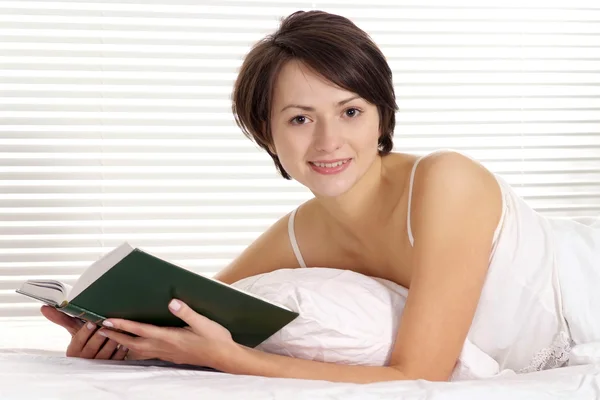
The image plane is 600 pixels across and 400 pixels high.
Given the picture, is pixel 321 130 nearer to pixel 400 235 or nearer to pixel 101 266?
pixel 400 235

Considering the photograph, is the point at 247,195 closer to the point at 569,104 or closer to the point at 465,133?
the point at 465,133

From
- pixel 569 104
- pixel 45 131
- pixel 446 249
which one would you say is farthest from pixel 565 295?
pixel 45 131

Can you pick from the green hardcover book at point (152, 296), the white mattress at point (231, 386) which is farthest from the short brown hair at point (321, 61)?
the white mattress at point (231, 386)

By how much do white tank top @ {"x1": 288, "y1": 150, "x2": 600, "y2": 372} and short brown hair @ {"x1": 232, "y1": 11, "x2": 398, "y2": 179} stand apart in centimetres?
18

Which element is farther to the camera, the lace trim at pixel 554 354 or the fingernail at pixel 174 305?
the lace trim at pixel 554 354

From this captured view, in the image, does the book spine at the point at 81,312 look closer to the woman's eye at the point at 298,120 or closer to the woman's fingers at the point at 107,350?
the woman's fingers at the point at 107,350

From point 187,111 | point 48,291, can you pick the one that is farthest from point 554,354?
point 187,111

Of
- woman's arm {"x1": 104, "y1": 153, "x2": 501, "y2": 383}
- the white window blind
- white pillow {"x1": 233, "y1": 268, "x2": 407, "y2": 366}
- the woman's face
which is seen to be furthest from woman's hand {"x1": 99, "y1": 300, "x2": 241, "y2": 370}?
the white window blind

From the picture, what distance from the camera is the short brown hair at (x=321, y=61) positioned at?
1529 millimetres

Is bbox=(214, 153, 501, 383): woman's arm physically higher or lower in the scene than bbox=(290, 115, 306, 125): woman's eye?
lower

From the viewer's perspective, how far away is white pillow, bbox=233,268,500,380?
136 centimetres

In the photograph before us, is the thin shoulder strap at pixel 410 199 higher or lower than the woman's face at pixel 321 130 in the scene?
lower

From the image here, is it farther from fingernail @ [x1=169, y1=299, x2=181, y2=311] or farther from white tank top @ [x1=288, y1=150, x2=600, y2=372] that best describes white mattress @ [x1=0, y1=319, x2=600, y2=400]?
white tank top @ [x1=288, y1=150, x2=600, y2=372]

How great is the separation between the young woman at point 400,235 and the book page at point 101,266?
125 millimetres
